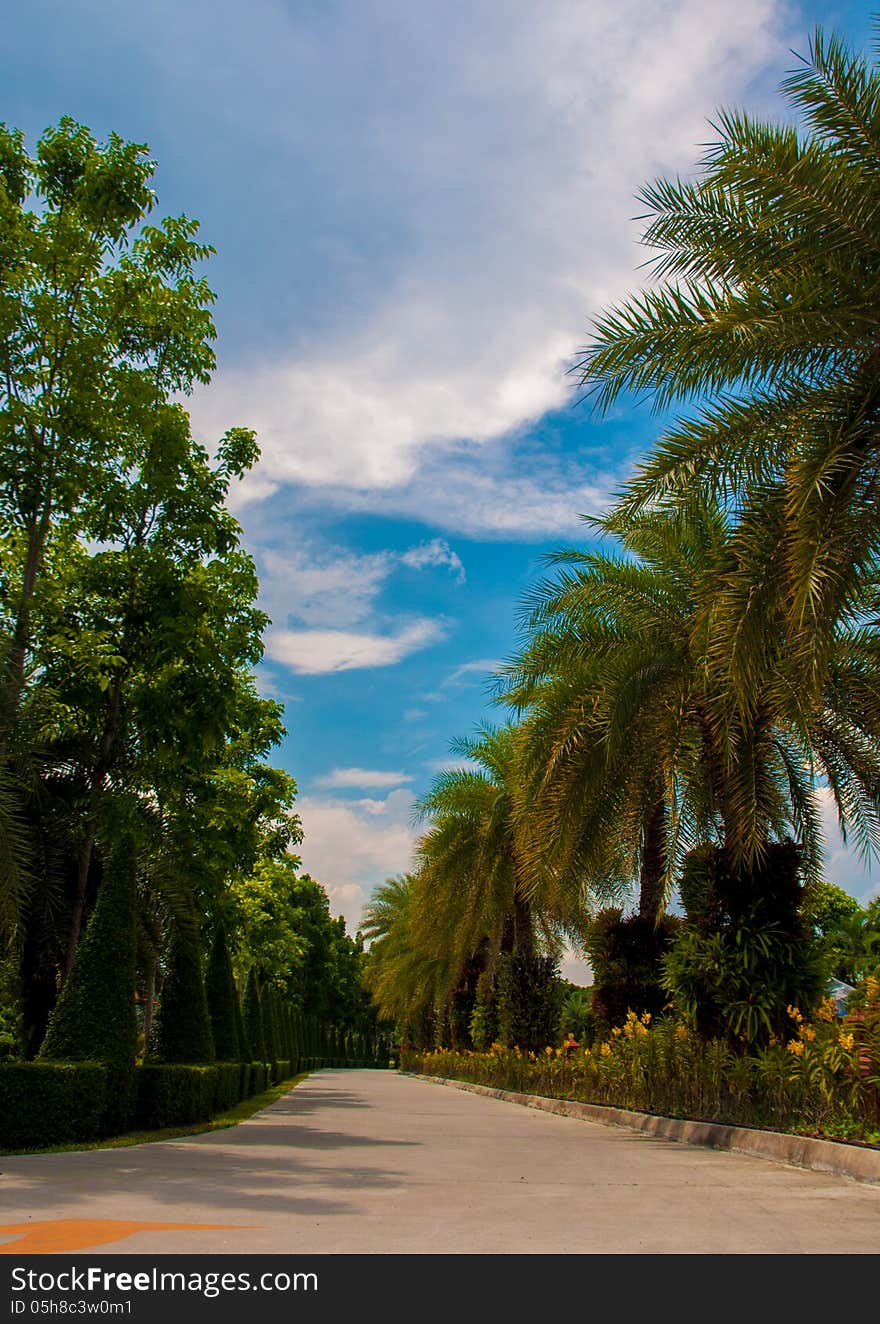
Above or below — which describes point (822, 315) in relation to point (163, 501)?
below

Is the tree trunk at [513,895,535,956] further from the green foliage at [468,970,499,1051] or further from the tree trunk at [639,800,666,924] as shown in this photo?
the tree trunk at [639,800,666,924]

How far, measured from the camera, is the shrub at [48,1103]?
32.9ft

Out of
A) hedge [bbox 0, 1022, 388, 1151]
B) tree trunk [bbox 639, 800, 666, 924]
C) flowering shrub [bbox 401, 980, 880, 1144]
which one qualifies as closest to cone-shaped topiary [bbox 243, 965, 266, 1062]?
flowering shrub [bbox 401, 980, 880, 1144]

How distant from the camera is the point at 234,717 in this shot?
1464 centimetres

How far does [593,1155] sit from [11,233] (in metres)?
13.2

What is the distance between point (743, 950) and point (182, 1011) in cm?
794

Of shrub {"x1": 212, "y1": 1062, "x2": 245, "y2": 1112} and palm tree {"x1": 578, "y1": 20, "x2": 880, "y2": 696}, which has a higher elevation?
palm tree {"x1": 578, "y1": 20, "x2": 880, "y2": 696}

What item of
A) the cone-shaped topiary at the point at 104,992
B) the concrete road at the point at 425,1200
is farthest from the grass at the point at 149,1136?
the cone-shaped topiary at the point at 104,992

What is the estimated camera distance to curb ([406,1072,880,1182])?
8.10 metres

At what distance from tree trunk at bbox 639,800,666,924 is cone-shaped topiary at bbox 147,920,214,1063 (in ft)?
22.1

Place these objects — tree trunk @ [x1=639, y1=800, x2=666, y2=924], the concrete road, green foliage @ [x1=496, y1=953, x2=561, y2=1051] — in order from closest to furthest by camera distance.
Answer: the concrete road < tree trunk @ [x1=639, y1=800, x2=666, y2=924] < green foliage @ [x1=496, y1=953, x2=561, y2=1051]

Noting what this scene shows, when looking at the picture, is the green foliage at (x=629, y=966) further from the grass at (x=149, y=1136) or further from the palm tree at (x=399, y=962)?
the palm tree at (x=399, y=962)
